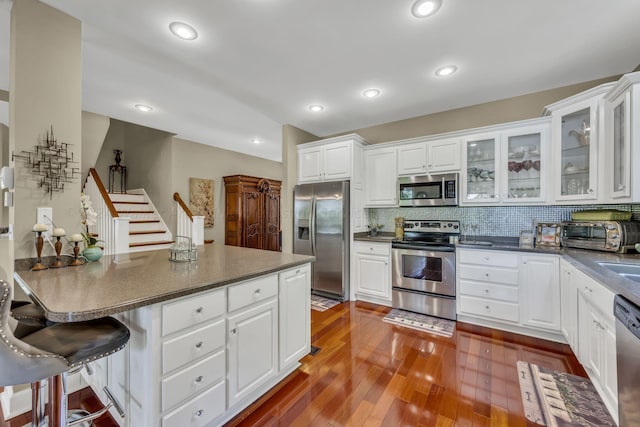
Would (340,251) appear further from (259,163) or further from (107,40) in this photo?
(259,163)

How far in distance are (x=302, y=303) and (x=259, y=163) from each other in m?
5.85

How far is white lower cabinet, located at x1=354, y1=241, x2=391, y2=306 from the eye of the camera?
357cm

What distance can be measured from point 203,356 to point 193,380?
0.11m

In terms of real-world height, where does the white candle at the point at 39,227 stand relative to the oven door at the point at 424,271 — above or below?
above

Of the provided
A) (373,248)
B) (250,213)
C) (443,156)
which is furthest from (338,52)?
(250,213)

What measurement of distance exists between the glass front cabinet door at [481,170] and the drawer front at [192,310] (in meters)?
3.03

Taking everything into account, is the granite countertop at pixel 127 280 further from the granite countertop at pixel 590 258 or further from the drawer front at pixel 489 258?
the drawer front at pixel 489 258

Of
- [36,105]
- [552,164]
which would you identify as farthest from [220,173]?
[552,164]

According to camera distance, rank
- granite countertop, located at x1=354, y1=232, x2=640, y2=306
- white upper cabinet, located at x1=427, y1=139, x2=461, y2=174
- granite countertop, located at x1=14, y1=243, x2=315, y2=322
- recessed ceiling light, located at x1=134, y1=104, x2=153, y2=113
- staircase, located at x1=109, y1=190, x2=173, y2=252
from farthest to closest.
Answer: staircase, located at x1=109, y1=190, x2=173, y2=252 < recessed ceiling light, located at x1=134, y1=104, x2=153, y2=113 < white upper cabinet, located at x1=427, y1=139, x2=461, y2=174 < granite countertop, located at x1=354, y1=232, x2=640, y2=306 < granite countertop, located at x1=14, y1=243, x2=315, y2=322

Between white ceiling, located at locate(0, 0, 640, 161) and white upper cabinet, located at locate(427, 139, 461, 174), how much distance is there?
523mm

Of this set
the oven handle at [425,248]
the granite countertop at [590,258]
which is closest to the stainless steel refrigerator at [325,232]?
the granite countertop at [590,258]

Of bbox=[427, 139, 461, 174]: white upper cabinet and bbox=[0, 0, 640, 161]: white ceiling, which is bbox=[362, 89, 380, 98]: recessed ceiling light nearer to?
bbox=[0, 0, 640, 161]: white ceiling

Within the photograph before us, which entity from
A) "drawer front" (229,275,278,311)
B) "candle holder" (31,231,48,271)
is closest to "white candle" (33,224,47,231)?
"candle holder" (31,231,48,271)

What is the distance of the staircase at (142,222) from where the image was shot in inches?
184
